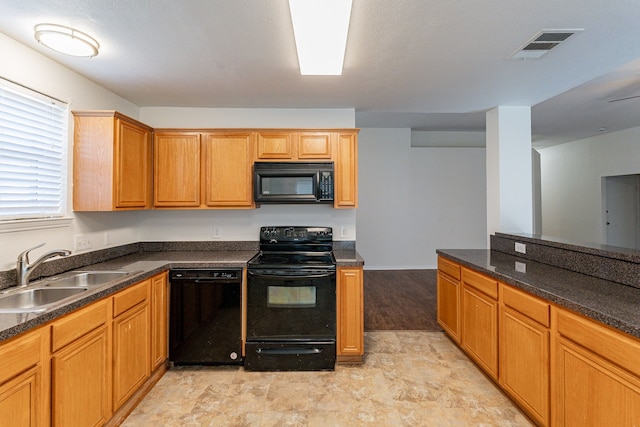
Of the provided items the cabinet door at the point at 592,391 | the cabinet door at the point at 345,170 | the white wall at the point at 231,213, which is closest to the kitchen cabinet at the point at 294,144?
the cabinet door at the point at 345,170

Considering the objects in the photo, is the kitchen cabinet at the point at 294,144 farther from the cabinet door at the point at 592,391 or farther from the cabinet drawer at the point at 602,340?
the cabinet door at the point at 592,391

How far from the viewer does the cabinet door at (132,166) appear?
253 centimetres

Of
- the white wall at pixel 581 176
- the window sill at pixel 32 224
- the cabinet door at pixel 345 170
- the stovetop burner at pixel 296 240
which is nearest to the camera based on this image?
the window sill at pixel 32 224

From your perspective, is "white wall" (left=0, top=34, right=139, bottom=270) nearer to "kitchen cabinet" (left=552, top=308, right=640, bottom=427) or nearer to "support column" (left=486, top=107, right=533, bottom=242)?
"kitchen cabinet" (left=552, top=308, right=640, bottom=427)

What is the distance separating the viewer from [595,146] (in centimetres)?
616

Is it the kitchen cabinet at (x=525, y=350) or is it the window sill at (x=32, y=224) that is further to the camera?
the window sill at (x=32, y=224)

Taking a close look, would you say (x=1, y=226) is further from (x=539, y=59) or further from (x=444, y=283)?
(x=539, y=59)

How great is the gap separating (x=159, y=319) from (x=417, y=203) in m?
5.15

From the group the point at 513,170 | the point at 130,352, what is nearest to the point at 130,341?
the point at 130,352

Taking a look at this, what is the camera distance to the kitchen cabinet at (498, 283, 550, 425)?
5.70 feet

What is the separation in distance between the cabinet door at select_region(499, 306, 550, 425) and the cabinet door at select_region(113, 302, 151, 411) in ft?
8.27

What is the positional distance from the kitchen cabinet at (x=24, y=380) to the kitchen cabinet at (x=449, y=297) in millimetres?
2852

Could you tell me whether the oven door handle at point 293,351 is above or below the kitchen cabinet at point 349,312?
below

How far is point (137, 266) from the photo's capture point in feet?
8.09
